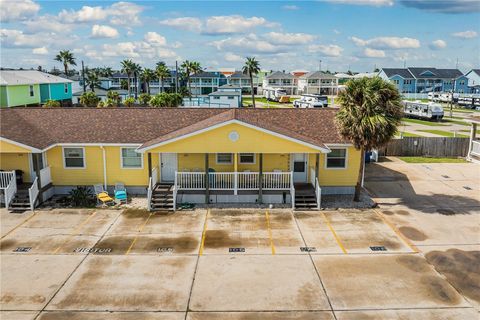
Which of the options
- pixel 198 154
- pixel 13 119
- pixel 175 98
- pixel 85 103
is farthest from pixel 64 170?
pixel 85 103

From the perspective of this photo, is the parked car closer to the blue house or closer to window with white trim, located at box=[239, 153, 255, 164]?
the blue house

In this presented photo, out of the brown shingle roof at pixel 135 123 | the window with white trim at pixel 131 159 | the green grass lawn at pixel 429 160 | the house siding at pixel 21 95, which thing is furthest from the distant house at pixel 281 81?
the window with white trim at pixel 131 159

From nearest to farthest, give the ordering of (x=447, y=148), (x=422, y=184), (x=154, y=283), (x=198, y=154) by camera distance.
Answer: (x=154, y=283) < (x=198, y=154) < (x=422, y=184) < (x=447, y=148)

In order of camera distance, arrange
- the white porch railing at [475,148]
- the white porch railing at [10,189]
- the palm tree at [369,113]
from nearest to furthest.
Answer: the palm tree at [369,113] → the white porch railing at [10,189] → the white porch railing at [475,148]

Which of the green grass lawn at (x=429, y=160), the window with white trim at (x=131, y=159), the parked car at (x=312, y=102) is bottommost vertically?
the green grass lawn at (x=429, y=160)

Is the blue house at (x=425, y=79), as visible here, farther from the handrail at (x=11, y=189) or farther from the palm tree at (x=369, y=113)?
the handrail at (x=11, y=189)

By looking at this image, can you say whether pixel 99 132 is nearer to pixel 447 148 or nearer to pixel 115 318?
pixel 115 318

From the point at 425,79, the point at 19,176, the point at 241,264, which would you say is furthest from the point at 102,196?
the point at 425,79
